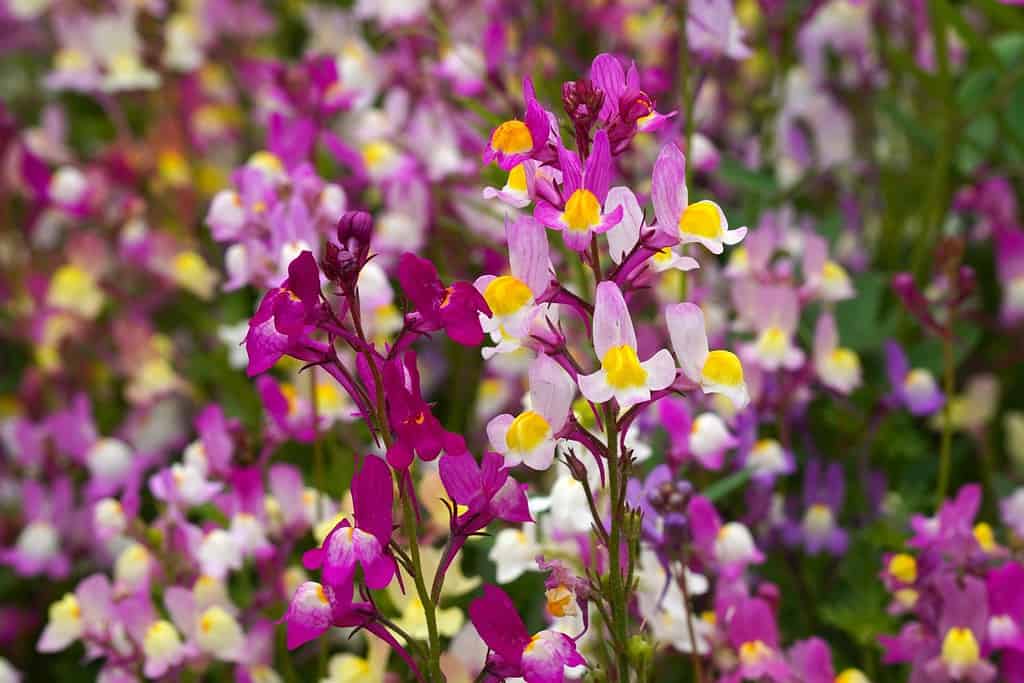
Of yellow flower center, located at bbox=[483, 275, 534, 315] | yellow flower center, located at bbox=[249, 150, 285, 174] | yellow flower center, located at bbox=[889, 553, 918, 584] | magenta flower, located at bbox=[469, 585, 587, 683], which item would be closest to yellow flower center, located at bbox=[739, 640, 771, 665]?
yellow flower center, located at bbox=[889, 553, 918, 584]

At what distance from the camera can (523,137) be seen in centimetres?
65

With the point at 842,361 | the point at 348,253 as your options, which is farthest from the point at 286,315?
the point at 842,361

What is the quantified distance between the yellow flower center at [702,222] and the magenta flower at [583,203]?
0.04 meters

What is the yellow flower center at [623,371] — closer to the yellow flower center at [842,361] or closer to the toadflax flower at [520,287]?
the toadflax flower at [520,287]

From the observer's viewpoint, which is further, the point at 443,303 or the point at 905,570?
the point at 905,570

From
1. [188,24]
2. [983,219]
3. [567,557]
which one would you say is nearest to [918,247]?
[983,219]

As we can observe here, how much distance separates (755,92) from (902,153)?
208 millimetres

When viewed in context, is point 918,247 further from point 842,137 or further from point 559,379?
point 559,379

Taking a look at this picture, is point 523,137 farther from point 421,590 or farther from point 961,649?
point 961,649

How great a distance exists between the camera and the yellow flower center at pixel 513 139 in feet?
2.13

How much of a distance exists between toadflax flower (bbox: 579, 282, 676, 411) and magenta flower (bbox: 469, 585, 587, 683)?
4.4 inches

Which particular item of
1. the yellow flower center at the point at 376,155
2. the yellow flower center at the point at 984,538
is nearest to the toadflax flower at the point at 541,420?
Result: the yellow flower center at the point at 984,538

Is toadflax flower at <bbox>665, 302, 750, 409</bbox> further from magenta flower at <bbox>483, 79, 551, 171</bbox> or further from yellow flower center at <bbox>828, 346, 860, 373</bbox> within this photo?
yellow flower center at <bbox>828, 346, 860, 373</bbox>

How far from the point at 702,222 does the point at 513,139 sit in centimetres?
11
